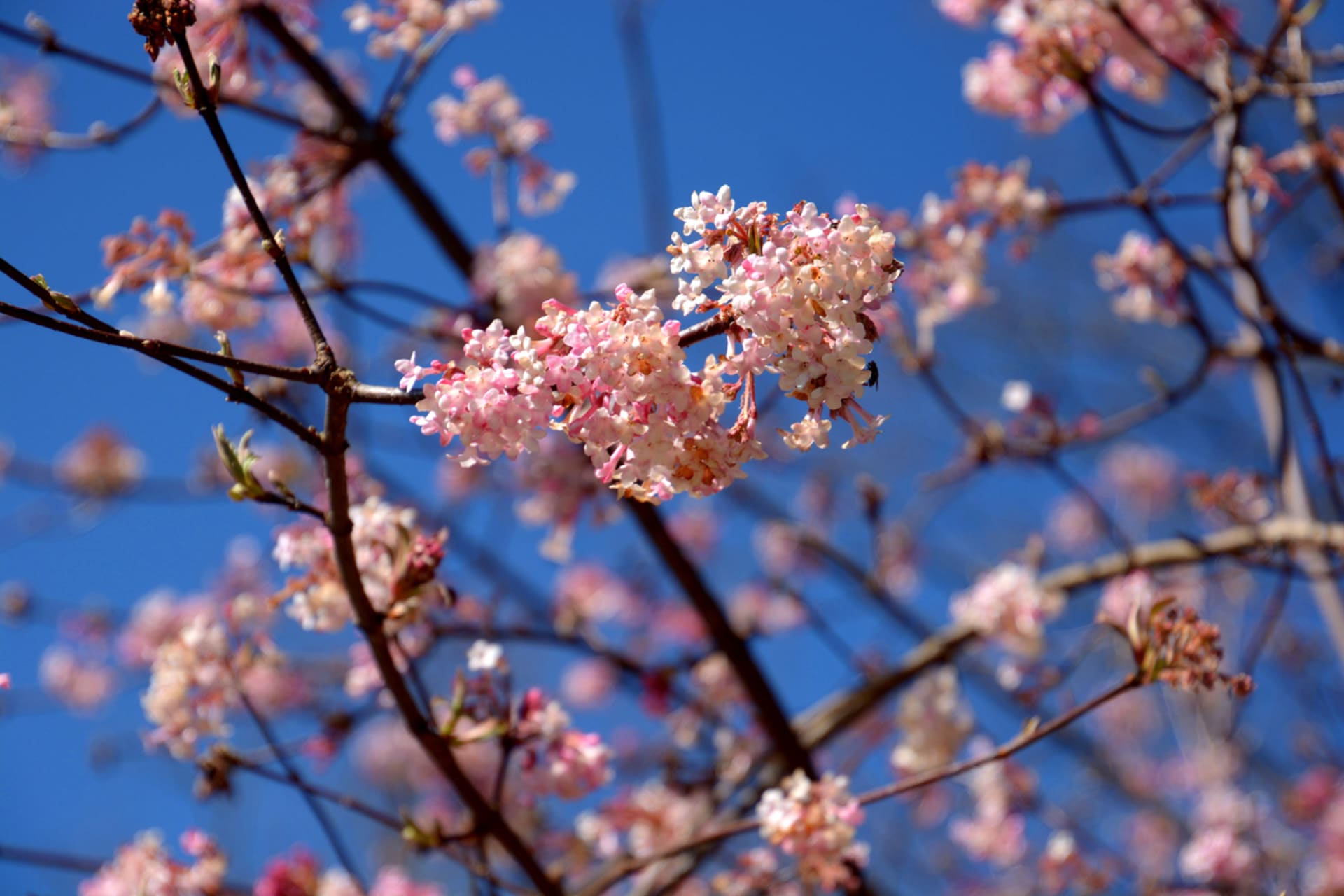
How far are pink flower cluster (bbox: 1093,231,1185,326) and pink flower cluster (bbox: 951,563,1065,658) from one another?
3.11ft

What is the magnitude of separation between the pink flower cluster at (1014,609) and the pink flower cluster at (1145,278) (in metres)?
0.95

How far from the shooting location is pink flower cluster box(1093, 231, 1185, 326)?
3.46m

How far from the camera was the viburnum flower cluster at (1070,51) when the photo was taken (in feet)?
10.0

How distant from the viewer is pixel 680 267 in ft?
4.98

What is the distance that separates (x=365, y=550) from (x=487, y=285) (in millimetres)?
1406

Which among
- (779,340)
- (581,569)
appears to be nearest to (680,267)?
(779,340)

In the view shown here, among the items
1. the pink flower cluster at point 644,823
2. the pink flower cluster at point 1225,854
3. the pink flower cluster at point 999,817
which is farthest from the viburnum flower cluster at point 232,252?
the pink flower cluster at point 1225,854

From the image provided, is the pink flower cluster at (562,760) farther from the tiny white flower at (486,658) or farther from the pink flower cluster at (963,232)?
the pink flower cluster at (963,232)

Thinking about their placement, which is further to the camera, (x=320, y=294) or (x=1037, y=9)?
(x=1037, y=9)

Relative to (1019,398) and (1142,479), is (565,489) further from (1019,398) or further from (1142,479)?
(1142,479)

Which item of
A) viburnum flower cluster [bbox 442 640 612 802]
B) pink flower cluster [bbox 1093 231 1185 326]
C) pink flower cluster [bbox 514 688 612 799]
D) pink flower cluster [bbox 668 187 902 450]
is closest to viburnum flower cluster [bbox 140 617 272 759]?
viburnum flower cluster [bbox 442 640 612 802]

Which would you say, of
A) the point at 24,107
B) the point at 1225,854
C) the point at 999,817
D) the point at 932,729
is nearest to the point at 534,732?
the point at 932,729

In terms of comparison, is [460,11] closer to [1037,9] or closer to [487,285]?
[487,285]

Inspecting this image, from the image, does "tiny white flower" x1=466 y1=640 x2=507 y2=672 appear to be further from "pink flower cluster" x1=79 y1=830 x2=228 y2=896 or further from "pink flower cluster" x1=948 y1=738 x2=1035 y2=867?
"pink flower cluster" x1=948 y1=738 x2=1035 y2=867
